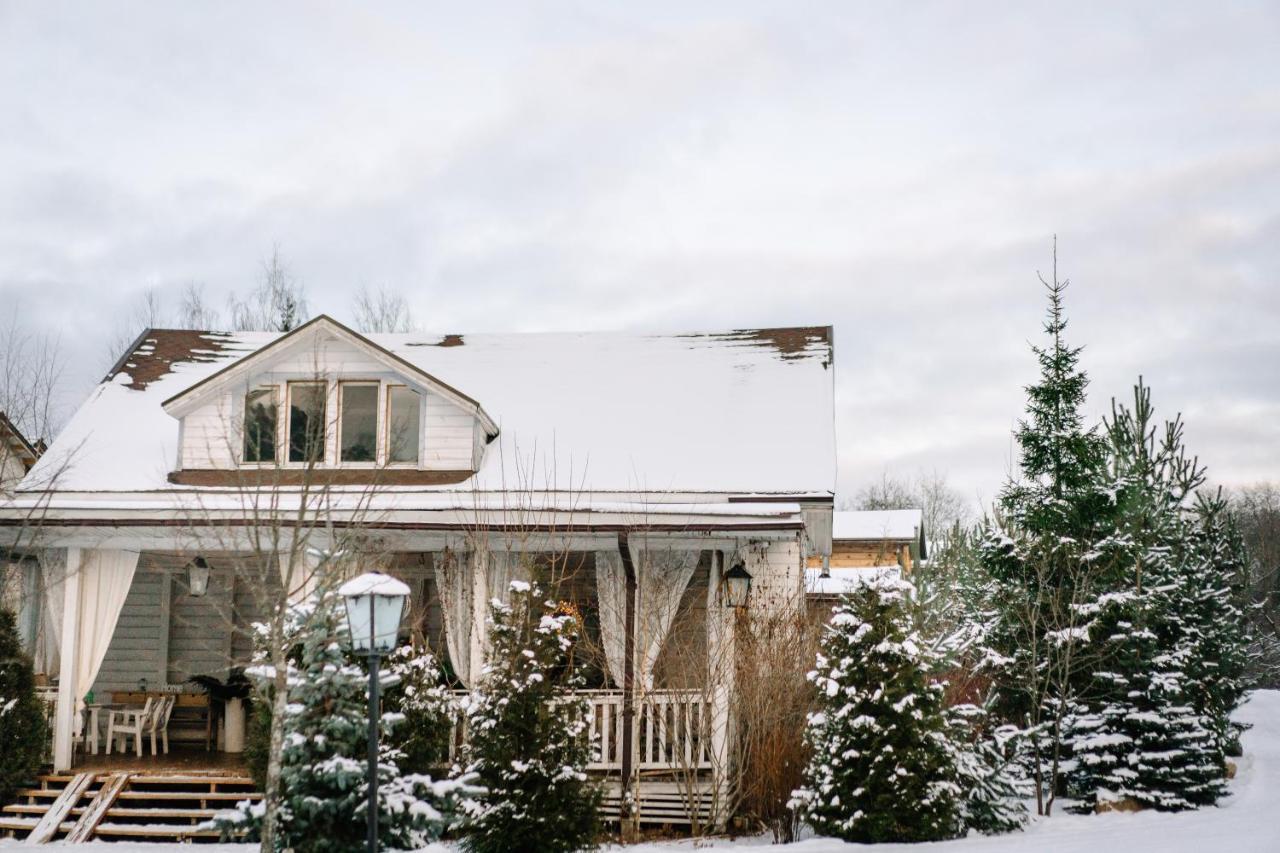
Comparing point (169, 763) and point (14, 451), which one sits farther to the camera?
point (14, 451)

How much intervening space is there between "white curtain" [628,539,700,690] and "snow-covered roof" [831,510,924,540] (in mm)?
23590

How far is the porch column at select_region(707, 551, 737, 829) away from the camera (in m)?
12.1

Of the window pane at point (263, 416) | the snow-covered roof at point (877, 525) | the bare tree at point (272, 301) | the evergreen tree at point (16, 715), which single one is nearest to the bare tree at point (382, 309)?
the bare tree at point (272, 301)

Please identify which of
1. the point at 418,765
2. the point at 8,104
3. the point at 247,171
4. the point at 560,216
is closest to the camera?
the point at 418,765

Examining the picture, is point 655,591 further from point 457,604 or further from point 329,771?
point 329,771

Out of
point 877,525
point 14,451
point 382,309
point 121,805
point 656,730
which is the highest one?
point 382,309

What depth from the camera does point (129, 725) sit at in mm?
15305

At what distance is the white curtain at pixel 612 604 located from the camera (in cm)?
1373

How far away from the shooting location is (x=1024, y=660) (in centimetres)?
1389

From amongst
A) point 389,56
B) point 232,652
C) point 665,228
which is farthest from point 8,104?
point 665,228

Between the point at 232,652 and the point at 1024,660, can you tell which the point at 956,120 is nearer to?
the point at 1024,660

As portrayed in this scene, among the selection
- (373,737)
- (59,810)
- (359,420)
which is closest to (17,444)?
(359,420)

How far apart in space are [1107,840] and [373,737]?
286 inches

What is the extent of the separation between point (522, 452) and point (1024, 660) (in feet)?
23.0
